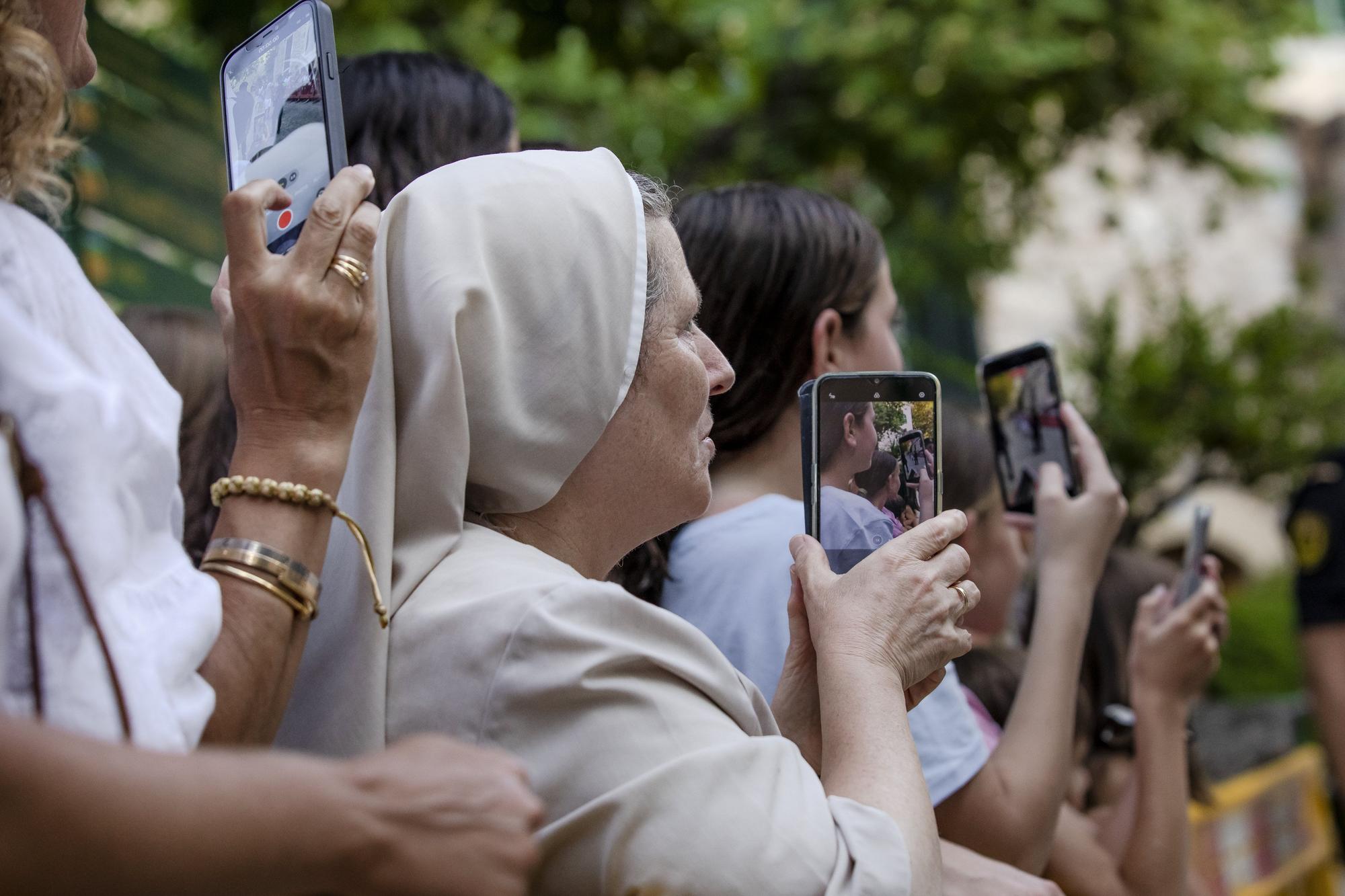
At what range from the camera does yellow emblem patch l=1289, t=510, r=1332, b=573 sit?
3.97 meters

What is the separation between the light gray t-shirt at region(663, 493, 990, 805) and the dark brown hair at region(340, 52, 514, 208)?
846 mm

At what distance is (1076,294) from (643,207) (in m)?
8.76

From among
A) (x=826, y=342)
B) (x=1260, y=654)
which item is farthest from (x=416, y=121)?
(x=1260, y=654)

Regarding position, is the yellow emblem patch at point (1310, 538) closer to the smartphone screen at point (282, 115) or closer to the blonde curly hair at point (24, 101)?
the smartphone screen at point (282, 115)

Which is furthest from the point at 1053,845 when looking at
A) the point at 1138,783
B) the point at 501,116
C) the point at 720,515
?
the point at 501,116

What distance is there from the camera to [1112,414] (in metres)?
8.57

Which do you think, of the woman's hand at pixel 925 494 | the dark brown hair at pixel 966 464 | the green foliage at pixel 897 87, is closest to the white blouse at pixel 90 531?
the woman's hand at pixel 925 494

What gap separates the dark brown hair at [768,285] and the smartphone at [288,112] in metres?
0.94

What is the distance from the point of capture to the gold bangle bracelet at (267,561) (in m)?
1.31

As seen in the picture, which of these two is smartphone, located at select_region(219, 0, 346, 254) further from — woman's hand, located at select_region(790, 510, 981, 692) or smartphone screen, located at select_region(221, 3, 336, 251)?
woman's hand, located at select_region(790, 510, 981, 692)

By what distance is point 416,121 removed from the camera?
8.40 ft

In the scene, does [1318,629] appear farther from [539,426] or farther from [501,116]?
[539,426]

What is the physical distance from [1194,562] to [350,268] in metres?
2.11

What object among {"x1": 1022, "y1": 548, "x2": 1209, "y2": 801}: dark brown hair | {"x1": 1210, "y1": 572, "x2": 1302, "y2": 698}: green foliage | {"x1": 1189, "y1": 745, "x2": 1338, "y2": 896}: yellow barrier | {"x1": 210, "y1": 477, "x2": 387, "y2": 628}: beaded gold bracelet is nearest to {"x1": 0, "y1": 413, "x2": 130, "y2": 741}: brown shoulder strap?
{"x1": 210, "y1": 477, "x2": 387, "y2": 628}: beaded gold bracelet
